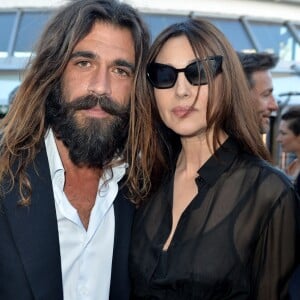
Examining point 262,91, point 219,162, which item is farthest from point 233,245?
point 262,91

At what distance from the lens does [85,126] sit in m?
2.39

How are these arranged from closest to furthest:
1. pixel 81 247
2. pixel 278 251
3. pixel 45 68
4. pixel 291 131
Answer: pixel 278 251, pixel 81 247, pixel 45 68, pixel 291 131

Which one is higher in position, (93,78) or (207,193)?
(93,78)

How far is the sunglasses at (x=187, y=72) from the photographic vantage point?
84.1 inches

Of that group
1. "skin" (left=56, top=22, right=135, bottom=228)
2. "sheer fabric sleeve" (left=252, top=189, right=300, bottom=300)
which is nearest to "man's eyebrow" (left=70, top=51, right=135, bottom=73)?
"skin" (left=56, top=22, right=135, bottom=228)

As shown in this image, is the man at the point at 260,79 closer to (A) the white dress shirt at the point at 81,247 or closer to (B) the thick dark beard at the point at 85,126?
(B) the thick dark beard at the point at 85,126

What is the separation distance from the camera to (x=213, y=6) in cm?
956

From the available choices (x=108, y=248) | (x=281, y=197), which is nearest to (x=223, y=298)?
(x=281, y=197)

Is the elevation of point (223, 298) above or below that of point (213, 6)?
below

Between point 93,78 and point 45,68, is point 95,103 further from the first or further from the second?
point 45,68

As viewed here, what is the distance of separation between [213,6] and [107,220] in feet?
26.5

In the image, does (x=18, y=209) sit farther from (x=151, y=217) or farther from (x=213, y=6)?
(x=213, y=6)

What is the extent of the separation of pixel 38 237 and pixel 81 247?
281mm

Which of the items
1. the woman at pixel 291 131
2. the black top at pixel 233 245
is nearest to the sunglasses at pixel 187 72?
the black top at pixel 233 245
